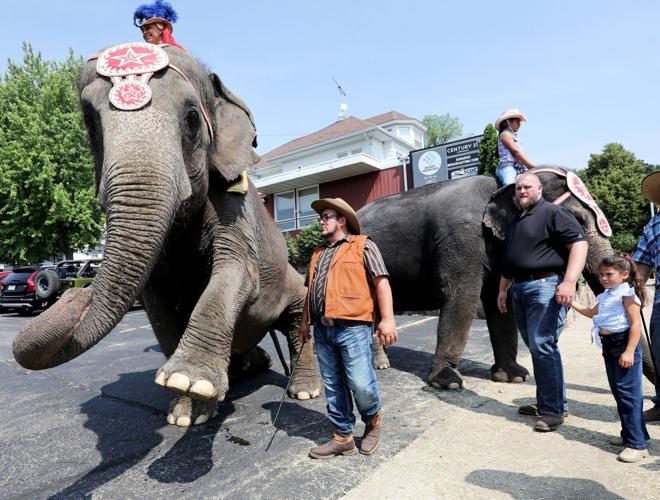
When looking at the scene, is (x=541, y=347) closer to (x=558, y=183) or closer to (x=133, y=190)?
(x=558, y=183)

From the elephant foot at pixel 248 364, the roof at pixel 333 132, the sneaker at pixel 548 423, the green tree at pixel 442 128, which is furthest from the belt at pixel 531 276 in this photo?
the green tree at pixel 442 128

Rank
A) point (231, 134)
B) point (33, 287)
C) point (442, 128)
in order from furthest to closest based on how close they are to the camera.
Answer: point (442, 128)
point (33, 287)
point (231, 134)

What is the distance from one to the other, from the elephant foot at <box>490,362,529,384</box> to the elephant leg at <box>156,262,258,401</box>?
3.00 meters

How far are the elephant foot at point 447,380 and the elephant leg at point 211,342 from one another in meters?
2.28

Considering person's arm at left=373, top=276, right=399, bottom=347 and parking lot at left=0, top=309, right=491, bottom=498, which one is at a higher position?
person's arm at left=373, top=276, right=399, bottom=347

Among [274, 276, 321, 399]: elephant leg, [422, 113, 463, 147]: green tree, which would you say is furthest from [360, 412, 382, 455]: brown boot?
[422, 113, 463, 147]: green tree

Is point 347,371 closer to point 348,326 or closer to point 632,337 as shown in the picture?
point 348,326

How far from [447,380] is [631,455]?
1.88 meters

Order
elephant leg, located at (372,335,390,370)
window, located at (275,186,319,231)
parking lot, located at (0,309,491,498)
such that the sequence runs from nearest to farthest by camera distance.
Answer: parking lot, located at (0,309,491,498) < elephant leg, located at (372,335,390,370) < window, located at (275,186,319,231)

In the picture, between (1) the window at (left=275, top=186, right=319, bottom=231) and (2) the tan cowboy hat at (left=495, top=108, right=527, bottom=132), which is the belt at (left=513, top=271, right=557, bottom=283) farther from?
(1) the window at (left=275, top=186, right=319, bottom=231)

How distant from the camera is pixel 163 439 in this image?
3.33m

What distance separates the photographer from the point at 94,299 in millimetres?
2223

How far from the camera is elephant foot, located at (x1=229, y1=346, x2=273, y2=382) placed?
16.5 ft

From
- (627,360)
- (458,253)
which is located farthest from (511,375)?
(627,360)
